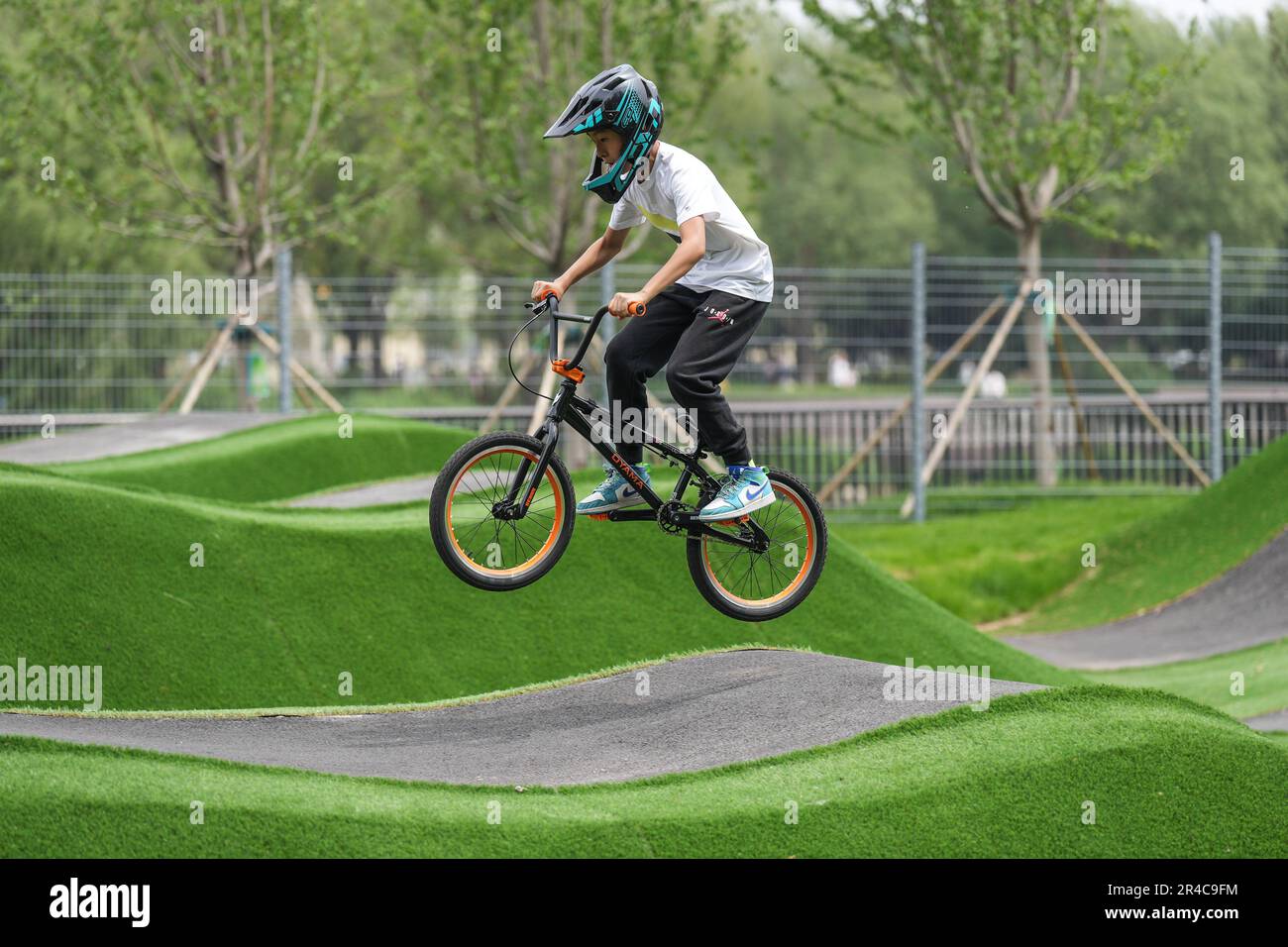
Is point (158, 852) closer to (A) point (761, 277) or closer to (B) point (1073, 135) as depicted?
(A) point (761, 277)

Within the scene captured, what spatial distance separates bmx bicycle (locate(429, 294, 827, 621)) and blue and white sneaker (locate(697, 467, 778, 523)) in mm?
78

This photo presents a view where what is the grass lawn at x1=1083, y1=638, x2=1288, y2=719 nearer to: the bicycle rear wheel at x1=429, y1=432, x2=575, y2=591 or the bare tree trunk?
the bare tree trunk

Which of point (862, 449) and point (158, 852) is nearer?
point (158, 852)

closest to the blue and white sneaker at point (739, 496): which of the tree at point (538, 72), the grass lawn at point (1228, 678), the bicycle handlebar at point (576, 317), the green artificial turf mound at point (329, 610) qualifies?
the bicycle handlebar at point (576, 317)

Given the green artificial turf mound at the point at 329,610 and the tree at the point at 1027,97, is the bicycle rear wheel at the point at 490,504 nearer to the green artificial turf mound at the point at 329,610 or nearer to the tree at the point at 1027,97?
the green artificial turf mound at the point at 329,610

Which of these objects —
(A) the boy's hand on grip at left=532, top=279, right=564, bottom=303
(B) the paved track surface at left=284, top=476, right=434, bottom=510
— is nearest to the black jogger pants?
(A) the boy's hand on grip at left=532, top=279, right=564, bottom=303

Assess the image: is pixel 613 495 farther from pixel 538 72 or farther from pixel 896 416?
pixel 538 72

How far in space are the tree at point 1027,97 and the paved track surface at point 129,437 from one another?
8.56 m

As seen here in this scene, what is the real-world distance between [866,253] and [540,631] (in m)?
46.1

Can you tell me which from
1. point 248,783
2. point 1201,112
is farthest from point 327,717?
point 1201,112

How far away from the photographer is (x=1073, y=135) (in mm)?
18531

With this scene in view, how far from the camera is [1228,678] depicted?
12039mm

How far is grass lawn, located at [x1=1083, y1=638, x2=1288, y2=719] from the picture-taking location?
1118 centimetres

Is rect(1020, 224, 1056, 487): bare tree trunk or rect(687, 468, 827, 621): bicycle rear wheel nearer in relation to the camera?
rect(687, 468, 827, 621): bicycle rear wheel
